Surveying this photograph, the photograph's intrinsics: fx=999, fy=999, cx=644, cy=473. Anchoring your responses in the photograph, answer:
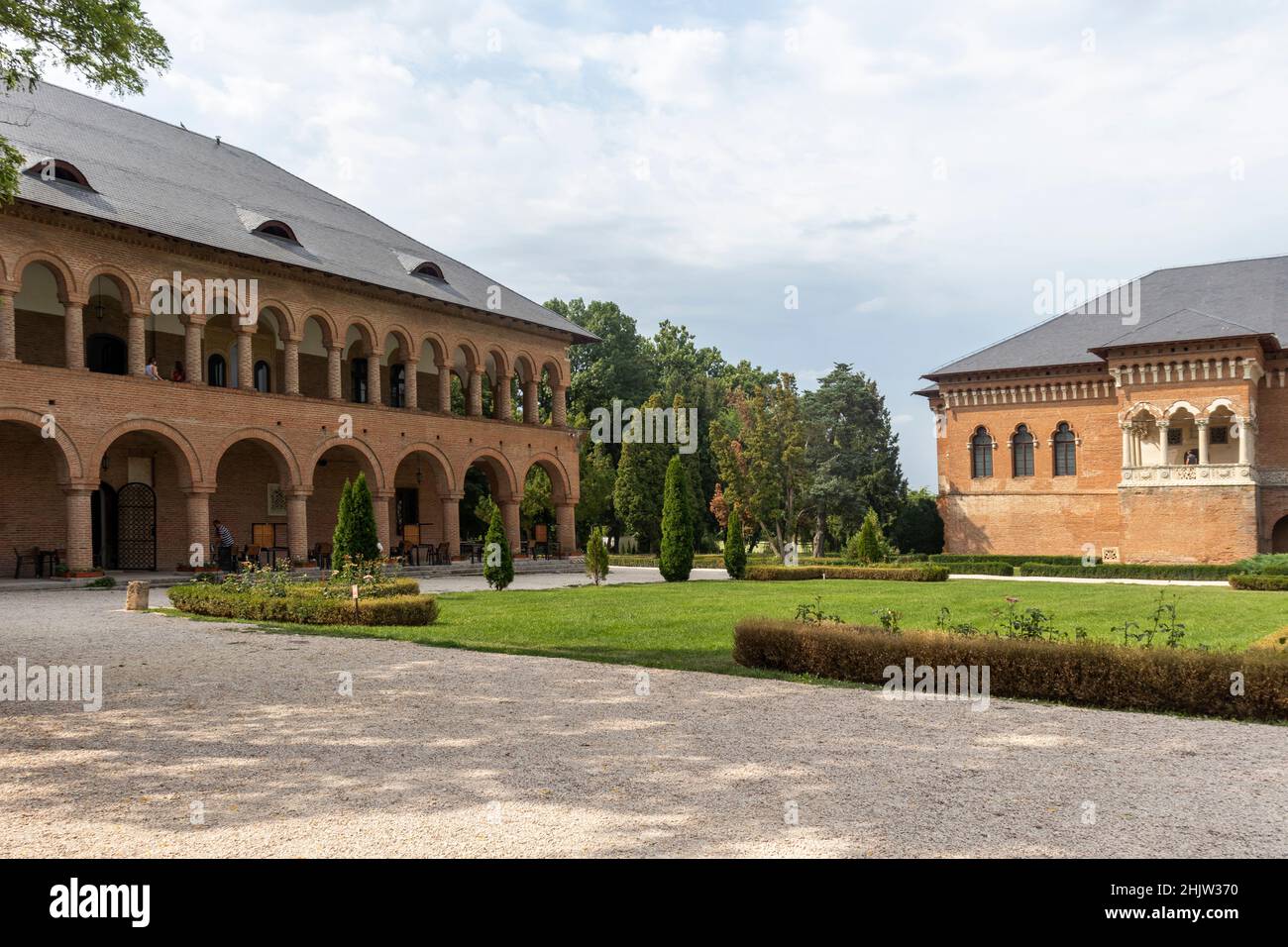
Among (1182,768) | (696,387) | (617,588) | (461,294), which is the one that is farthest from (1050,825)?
(696,387)

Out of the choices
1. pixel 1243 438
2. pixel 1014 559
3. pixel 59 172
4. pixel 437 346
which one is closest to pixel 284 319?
pixel 437 346

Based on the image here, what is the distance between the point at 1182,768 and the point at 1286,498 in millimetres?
35028

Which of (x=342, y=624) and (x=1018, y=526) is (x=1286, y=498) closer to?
(x=1018, y=526)

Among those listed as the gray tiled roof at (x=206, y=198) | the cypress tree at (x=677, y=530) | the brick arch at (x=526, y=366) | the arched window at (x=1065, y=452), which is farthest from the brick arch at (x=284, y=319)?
the arched window at (x=1065, y=452)

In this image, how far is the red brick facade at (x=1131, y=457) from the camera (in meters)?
35.0

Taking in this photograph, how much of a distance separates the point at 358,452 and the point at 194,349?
586 centimetres

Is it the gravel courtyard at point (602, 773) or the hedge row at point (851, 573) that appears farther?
the hedge row at point (851, 573)

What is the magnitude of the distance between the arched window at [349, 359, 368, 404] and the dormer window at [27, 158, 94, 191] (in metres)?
10.6

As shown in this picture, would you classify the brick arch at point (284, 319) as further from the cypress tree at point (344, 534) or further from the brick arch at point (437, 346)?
the cypress tree at point (344, 534)

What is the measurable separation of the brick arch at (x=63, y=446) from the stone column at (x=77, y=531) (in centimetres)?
39

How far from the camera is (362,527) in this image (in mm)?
20703

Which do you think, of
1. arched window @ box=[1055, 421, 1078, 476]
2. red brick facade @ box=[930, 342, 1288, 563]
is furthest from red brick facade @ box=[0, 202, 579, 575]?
arched window @ box=[1055, 421, 1078, 476]

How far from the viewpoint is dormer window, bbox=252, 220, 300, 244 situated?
1138 inches
